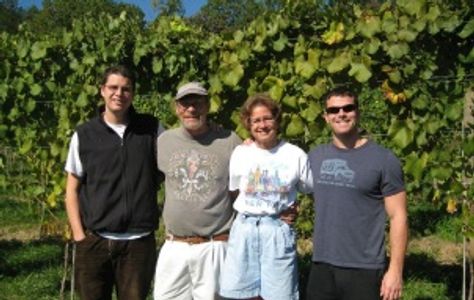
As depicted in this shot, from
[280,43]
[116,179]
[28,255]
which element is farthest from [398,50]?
[28,255]

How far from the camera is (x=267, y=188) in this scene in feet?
9.72

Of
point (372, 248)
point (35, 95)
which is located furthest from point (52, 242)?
point (372, 248)

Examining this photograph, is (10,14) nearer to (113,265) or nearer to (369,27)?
(369,27)

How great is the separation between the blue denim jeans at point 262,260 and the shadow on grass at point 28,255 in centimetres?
345

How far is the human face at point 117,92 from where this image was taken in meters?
3.16

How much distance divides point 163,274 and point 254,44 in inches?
Result: 66.1

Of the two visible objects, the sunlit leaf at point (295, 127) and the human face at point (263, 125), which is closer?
the human face at point (263, 125)

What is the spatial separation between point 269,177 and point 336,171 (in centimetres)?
32

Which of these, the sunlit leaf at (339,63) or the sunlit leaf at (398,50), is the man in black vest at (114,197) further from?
the sunlit leaf at (398,50)

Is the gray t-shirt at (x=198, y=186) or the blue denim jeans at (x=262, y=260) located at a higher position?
the gray t-shirt at (x=198, y=186)

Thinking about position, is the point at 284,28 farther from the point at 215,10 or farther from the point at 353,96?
the point at 215,10

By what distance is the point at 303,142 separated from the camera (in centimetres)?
413

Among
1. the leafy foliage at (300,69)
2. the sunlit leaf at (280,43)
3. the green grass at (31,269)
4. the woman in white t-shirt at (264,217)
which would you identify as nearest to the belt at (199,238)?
the woman in white t-shirt at (264,217)

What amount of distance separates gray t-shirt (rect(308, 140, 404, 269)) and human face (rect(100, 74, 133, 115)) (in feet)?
3.35
